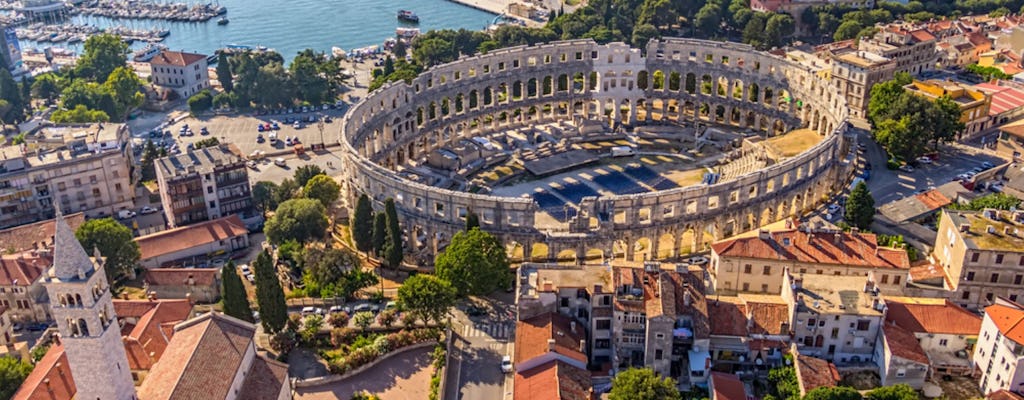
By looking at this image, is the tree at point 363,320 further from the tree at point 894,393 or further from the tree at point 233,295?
the tree at point 894,393

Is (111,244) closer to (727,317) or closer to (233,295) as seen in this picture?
(233,295)

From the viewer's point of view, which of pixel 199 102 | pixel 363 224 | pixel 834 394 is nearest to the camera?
pixel 834 394

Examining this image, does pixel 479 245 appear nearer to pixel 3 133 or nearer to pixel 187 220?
pixel 187 220

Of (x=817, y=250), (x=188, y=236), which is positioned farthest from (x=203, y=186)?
(x=817, y=250)

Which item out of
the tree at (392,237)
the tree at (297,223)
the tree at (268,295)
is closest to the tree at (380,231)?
the tree at (392,237)

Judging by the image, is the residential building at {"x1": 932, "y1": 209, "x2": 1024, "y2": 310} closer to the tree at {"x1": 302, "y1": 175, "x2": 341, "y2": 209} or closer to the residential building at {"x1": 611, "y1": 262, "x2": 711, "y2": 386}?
the residential building at {"x1": 611, "y1": 262, "x2": 711, "y2": 386}

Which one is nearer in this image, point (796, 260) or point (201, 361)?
point (201, 361)
